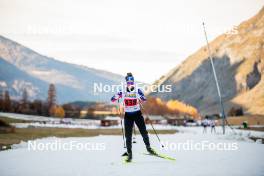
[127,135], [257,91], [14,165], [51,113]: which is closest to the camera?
[14,165]

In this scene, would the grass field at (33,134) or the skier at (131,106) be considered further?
the grass field at (33,134)

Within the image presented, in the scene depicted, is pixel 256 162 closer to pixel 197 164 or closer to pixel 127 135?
pixel 197 164

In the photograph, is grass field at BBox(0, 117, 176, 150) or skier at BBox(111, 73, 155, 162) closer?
skier at BBox(111, 73, 155, 162)

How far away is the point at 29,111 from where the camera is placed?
Answer: 156m

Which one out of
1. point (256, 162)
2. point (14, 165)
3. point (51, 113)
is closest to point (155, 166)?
point (256, 162)

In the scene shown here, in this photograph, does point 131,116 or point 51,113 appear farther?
point 51,113

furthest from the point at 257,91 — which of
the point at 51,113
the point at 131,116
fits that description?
the point at 131,116

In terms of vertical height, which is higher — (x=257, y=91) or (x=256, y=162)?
(x=257, y=91)

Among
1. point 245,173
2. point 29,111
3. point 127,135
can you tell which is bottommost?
point 245,173

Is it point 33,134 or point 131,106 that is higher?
point 131,106

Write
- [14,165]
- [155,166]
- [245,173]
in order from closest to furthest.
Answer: [245,173] < [155,166] < [14,165]

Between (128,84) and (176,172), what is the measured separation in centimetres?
410

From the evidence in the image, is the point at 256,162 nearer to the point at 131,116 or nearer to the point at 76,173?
the point at 131,116

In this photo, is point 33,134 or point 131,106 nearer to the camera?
point 131,106
